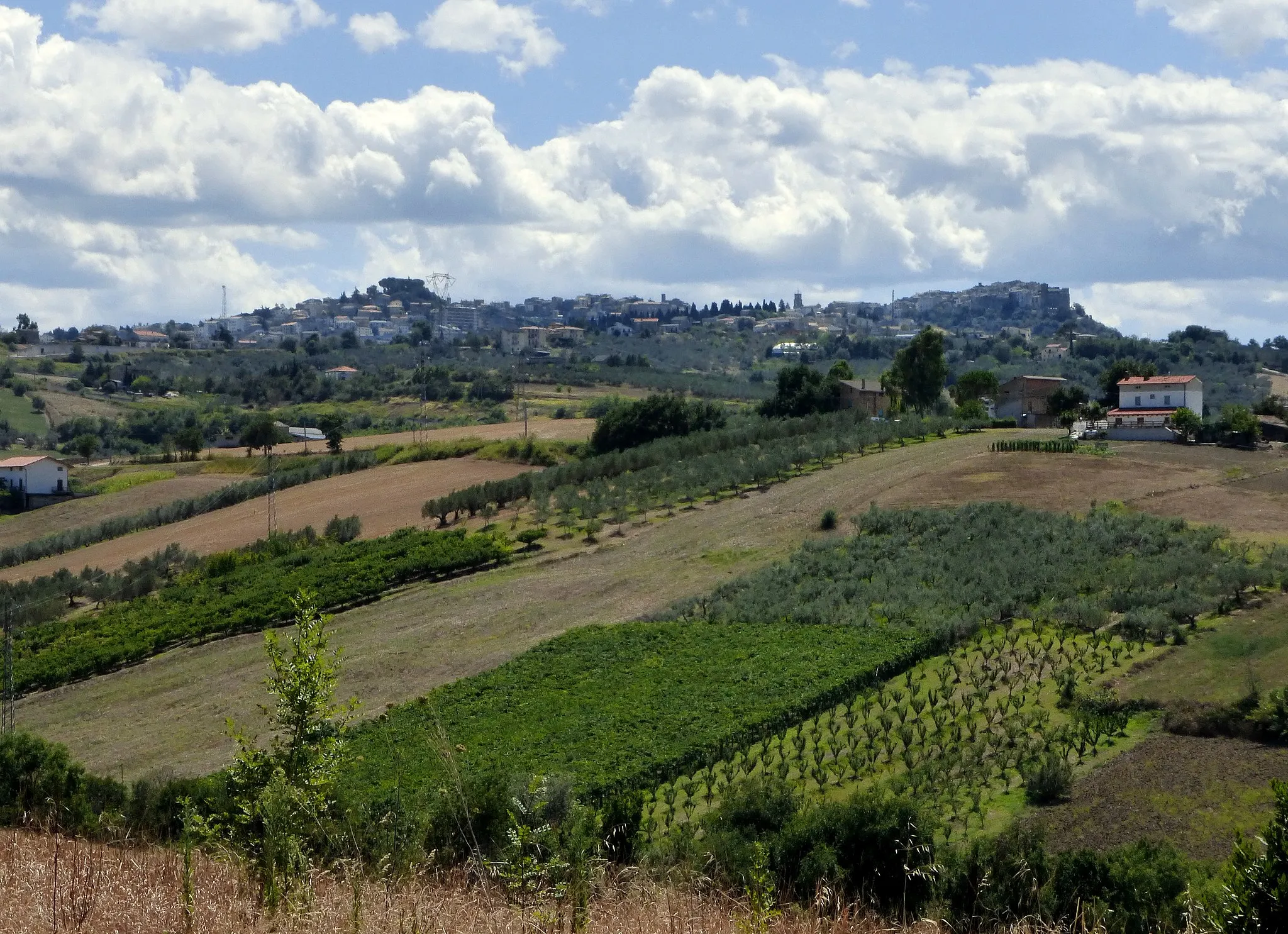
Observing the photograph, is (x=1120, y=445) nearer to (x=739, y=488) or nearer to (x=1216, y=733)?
(x=739, y=488)

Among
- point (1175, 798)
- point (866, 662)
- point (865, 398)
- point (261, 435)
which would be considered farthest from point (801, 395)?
point (1175, 798)

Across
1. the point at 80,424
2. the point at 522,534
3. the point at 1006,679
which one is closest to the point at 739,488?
the point at 522,534

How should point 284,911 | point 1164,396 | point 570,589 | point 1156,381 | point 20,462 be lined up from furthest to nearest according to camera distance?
1. point 20,462
2. point 1156,381
3. point 1164,396
4. point 570,589
5. point 284,911

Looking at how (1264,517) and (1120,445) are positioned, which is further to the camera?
(1120,445)

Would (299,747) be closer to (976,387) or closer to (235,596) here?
(235,596)

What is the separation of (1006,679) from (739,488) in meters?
29.6

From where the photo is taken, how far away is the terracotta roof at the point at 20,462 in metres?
81.3

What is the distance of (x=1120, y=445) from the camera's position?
6462 cm

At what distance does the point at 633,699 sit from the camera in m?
32.7

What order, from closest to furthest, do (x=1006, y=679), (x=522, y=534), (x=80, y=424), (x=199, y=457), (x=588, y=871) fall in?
(x=588, y=871) → (x=1006, y=679) → (x=522, y=534) → (x=199, y=457) → (x=80, y=424)

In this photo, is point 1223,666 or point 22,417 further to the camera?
point 22,417

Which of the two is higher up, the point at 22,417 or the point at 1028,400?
the point at 1028,400

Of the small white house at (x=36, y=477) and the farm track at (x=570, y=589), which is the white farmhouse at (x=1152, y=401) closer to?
the farm track at (x=570, y=589)

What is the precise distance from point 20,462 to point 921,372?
175 feet
